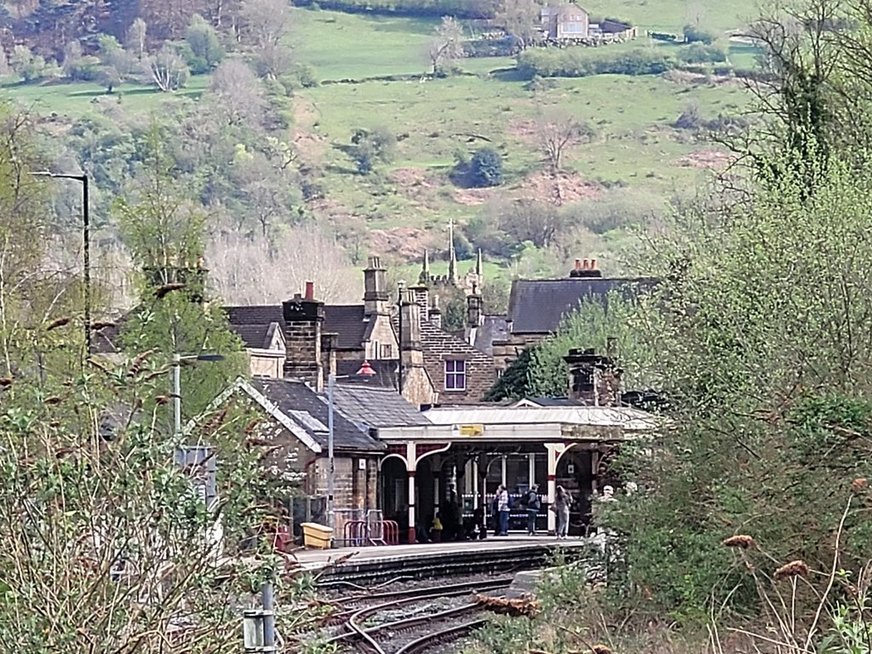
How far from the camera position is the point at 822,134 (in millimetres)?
26500

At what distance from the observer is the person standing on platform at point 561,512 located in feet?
147

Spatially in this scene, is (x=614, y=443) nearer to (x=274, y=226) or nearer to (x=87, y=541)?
(x=87, y=541)

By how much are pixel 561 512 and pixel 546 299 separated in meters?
42.2

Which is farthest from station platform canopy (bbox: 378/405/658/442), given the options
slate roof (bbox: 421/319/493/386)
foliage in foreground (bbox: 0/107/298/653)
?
slate roof (bbox: 421/319/493/386)

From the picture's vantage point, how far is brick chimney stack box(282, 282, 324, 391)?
43.6 meters

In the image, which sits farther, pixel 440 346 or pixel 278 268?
pixel 278 268

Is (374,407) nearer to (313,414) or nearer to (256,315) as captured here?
(313,414)

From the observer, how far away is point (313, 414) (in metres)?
41.4

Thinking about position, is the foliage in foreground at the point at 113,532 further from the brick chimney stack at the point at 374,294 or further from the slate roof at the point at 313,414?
the brick chimney stack at the point at 374,294

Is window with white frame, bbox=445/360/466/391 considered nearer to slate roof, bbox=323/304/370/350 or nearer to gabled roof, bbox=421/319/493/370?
gabled roof, bbox=421/319/493/370

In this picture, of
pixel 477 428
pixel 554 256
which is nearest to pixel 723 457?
pixel 477 428

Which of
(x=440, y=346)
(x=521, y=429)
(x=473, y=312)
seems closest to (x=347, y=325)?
(x=440, y=346)

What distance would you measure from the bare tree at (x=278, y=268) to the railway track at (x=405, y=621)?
83.9 metres

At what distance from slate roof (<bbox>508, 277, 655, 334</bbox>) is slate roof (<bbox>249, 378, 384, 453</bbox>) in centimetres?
4068
